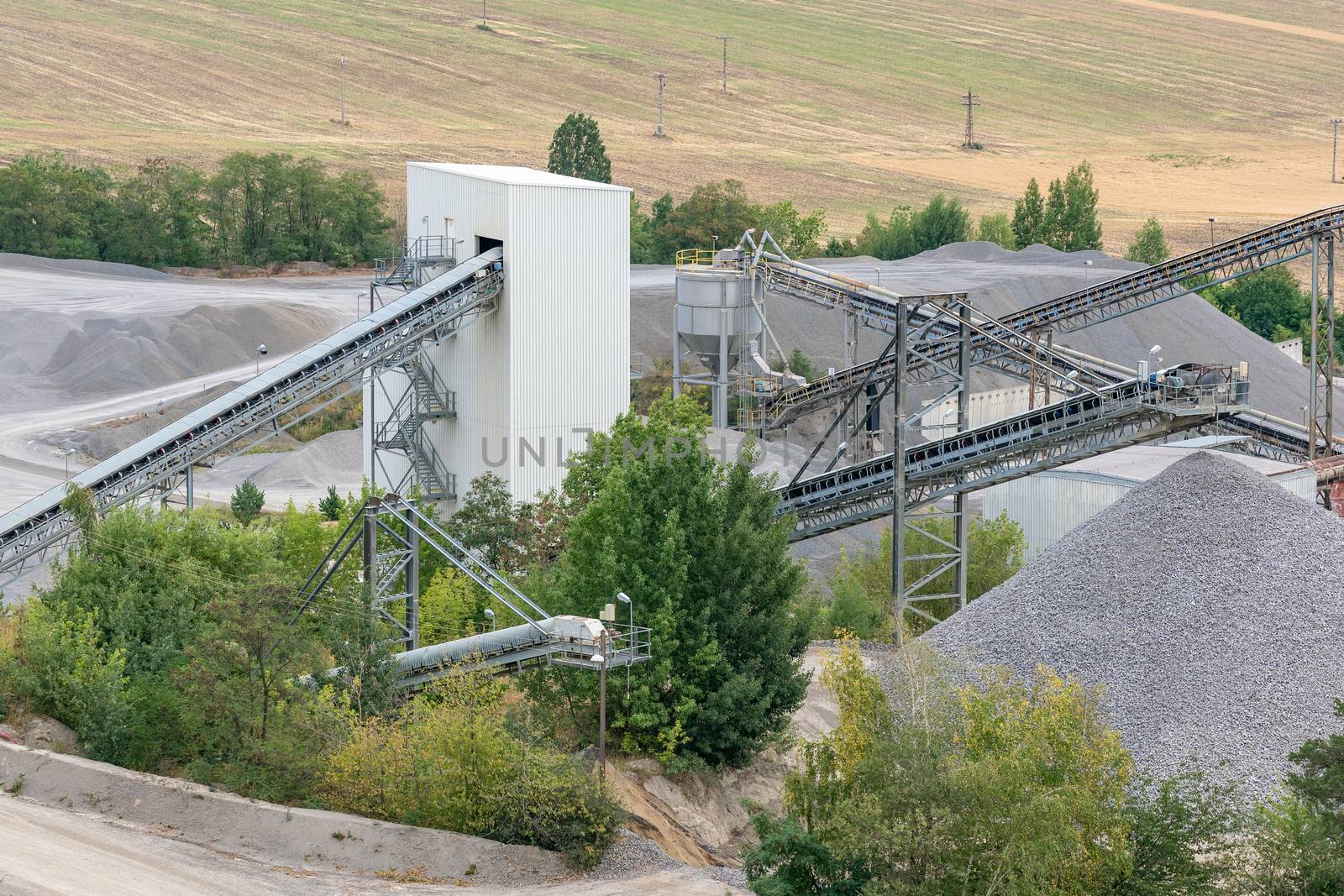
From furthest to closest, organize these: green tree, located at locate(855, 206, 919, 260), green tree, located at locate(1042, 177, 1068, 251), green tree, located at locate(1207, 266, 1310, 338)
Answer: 1. green tree, located at locate(1042, 177, 1068, 251)
2. green tree, located at locate(855, 206, 919, 260)
3. green tree, located at locate(1207, 266, 1310, 338)

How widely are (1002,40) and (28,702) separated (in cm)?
15172

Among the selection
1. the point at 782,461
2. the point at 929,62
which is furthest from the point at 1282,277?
the point at 929,62

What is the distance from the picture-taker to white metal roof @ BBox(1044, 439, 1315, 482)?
46562 millimetres

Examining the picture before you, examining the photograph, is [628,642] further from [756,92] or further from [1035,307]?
[756,92]

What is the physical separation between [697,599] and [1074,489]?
18.6m

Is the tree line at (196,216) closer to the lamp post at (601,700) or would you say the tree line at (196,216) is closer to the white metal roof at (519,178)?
the white metal roof at (519,178)

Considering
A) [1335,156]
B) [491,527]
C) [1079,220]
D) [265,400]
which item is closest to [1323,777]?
[491,527]

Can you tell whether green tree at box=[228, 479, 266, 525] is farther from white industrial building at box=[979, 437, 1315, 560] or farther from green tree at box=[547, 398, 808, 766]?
white industrial building at box=[979, 437, 1315, 560]

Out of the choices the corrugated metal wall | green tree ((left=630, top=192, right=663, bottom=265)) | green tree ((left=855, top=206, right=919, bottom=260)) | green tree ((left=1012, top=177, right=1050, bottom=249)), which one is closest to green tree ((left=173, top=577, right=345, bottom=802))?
the corrugated metal wall

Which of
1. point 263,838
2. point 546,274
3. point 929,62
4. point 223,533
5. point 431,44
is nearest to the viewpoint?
point 263,838

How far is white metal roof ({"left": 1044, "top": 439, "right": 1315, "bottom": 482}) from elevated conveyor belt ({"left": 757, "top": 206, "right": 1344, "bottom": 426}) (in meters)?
3.88

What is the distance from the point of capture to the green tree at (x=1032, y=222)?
10406 cm

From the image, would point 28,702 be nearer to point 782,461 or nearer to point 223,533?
point 223,533

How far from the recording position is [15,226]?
8788cm
